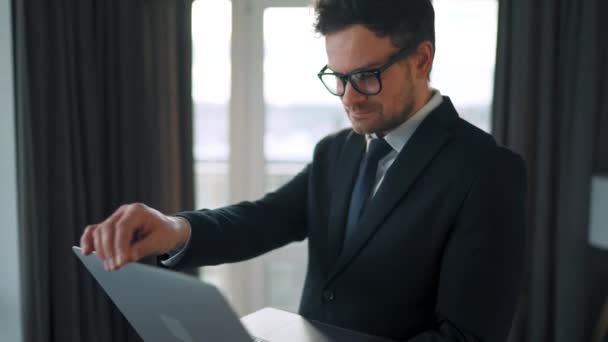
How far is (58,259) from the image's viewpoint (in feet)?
8.07

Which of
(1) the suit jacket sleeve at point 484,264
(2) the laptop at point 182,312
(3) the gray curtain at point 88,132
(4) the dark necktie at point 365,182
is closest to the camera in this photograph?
(2) the laptop at point 182,312

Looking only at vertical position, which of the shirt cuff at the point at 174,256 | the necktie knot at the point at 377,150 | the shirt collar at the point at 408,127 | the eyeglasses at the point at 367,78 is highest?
the eyeglasses at the point at 367,78

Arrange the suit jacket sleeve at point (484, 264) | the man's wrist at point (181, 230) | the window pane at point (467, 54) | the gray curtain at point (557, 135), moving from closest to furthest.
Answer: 1. the suit jacket sleeve at point (484, 264)
2. the man's wrist at point (181, 230)
3. the gray curtain at point (557, 135)
4. the window pane at point (467, 54)

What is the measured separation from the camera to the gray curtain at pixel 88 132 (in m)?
2.33

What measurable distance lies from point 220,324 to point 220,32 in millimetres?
2546

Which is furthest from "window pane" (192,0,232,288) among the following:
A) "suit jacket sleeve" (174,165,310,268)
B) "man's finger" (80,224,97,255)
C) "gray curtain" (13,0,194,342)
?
"man's finger" (80,224,97,255)

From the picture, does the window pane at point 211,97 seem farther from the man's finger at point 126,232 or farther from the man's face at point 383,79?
the man's finger at point 126,232

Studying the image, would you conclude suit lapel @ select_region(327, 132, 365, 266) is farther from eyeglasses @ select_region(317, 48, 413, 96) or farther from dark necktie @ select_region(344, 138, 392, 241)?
eyeglasses @ select_region(317, 48, 413, 96)

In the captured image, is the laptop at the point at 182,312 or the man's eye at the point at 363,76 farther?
the man's eye at the point at 363,76

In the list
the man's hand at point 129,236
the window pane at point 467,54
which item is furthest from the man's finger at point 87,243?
the window pane at point 467,54

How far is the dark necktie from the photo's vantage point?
3.67ft

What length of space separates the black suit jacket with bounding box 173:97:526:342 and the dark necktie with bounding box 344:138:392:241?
0.07 feet

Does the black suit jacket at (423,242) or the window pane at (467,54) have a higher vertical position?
the window pane at (467,54)

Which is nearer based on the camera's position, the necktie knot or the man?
the man
